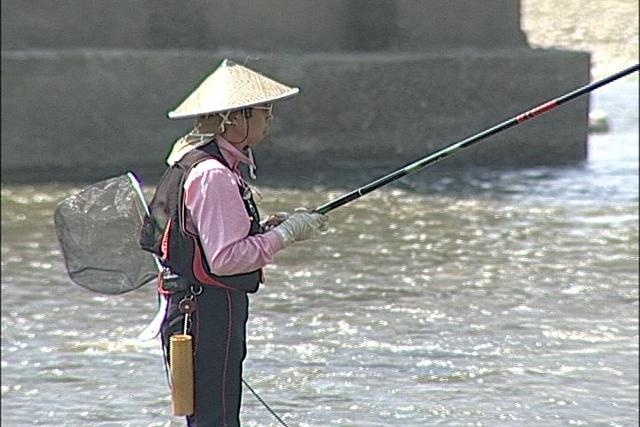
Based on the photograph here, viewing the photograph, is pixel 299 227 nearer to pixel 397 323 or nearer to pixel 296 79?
pixel 397 323

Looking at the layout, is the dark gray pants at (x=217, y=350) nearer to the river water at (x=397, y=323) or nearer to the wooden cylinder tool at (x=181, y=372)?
the wooden cylinder tool at (x=181, y=372)

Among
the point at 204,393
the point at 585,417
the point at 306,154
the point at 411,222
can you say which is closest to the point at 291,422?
the point at 585,417

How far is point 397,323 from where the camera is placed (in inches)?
305

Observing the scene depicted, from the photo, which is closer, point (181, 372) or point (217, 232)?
point (217, 232)

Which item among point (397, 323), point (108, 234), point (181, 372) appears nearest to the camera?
point (181, 372)

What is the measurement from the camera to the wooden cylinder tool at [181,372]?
3998mm

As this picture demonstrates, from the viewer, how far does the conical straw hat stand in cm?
401

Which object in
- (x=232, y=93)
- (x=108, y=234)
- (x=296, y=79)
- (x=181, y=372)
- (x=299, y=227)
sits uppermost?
(x=232, y=93)

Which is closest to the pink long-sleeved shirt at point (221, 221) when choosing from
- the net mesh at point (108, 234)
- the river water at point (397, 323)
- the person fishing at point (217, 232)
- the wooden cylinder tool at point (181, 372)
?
the person fishing at point (217, 232)

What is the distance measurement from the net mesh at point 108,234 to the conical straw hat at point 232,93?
539 mm

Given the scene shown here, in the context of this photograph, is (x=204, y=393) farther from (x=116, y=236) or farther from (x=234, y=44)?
(x=234, y=44)

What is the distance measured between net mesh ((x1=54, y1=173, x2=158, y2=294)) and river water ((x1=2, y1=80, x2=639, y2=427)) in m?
1.16

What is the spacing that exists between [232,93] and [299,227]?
409 millimetres

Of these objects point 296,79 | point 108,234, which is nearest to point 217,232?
point 108,234
